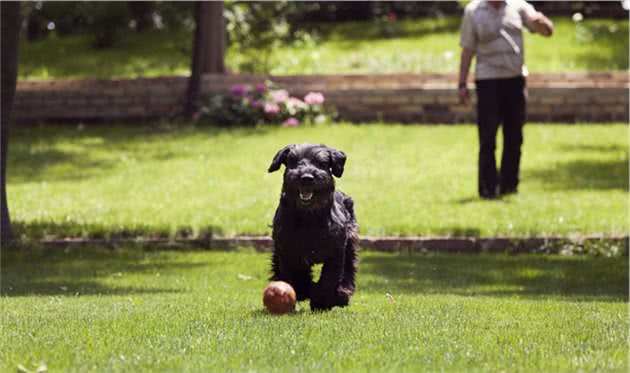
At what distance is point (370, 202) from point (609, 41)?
1629 cm

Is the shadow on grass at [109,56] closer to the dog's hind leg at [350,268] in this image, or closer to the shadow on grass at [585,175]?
the shadow on grass at [585,175]

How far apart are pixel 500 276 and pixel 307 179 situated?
17.3ft

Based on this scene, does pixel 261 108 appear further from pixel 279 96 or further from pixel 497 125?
pixel 497 125

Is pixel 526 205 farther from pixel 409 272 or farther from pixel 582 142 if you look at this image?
pixel 582 142

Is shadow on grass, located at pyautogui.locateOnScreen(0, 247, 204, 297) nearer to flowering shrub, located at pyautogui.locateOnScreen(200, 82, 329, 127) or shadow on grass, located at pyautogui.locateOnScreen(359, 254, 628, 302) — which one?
shadow on grass, located at pyautogui.locateOnScreen(359, 254, 628, 302)

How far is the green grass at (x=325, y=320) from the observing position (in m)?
6.51

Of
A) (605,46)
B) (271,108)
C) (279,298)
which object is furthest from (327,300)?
(605,46)

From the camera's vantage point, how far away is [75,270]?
13.5 metres

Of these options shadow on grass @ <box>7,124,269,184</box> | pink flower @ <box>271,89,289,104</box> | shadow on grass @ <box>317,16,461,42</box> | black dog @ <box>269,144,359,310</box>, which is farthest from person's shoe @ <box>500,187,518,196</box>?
shadow on grass @ <box>317,16,461,42</box>

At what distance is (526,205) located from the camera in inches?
664

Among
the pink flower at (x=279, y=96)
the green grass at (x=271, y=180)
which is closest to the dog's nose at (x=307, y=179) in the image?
the green grass at (x=271, y=180)

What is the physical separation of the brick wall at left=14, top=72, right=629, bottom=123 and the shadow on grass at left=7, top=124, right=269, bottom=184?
0.64 metres

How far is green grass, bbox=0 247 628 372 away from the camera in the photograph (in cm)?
651

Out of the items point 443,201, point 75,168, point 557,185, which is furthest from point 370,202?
point 75,168
